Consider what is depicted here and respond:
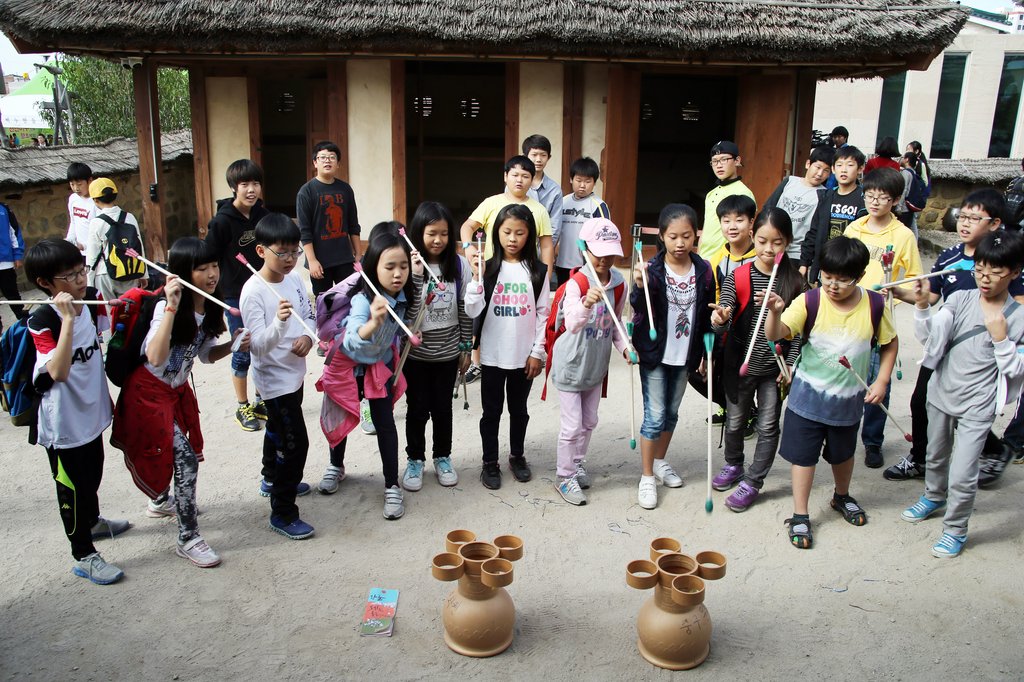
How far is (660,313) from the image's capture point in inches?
151

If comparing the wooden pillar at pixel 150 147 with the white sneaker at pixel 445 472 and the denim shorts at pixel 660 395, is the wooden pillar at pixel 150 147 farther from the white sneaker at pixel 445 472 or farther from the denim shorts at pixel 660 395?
the denim shorts at pixel 660 395

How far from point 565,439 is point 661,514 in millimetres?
605

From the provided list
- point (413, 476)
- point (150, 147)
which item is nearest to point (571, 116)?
point (150, 147)

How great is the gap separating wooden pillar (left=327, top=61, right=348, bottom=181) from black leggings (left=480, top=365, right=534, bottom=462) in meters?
4.98

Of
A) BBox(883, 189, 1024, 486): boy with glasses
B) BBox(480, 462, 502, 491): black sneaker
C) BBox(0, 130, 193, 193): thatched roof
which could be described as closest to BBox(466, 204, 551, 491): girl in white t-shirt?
BBox(480, 462, 502, 491): black sneaker

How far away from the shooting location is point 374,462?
4418 millimetres

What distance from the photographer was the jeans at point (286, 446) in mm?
3508

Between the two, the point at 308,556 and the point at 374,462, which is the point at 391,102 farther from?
the point at 308,556

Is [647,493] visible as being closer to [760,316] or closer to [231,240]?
[760,316]

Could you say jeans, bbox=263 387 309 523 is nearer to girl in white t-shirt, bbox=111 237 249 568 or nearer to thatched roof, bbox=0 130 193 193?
girl in white t-shirt, bbox=111 237 249 568

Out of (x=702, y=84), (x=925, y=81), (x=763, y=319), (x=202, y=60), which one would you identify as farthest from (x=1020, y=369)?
(x=925, y=81)

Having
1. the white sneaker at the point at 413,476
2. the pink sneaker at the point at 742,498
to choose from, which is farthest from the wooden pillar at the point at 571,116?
the pink sneaker at the point at 742,498

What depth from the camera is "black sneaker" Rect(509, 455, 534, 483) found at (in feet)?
13.8

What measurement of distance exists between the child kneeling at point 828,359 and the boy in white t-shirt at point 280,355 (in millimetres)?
2143
